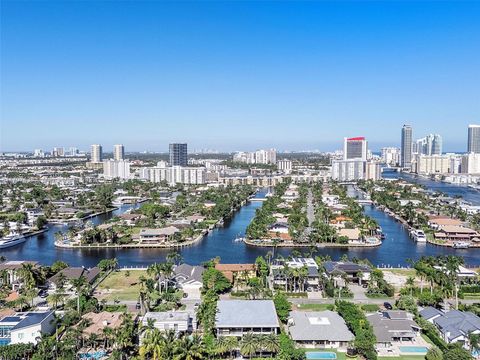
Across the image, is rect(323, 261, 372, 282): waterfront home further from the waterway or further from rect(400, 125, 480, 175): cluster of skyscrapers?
rect(400, 125, 480, 175): cluster of skyscrapers

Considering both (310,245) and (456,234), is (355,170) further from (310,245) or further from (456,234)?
(310,245)

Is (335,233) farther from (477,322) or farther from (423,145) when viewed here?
(423,145)

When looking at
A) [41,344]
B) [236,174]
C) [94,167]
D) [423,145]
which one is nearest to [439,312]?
[41,344]

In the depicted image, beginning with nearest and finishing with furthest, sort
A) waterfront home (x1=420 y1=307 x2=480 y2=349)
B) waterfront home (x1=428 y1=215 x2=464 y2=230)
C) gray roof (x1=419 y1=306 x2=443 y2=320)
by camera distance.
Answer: waterfront home (x1=420 y1=307 x2=480 y2=349)
gray roof (x1=419 y1=306 x2=443 y2=320)
waterfront home (x1=428 y1=215 x2=464 y2=230)

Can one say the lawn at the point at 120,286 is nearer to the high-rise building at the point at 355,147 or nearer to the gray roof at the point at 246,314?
the gray roof at the point at 246,314

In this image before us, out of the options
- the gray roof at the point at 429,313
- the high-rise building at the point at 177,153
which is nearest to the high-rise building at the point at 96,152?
the high-rise building at the point at 177,153

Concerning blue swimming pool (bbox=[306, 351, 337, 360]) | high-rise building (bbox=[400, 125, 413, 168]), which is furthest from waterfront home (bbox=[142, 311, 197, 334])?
high-rise building (bbox=[400, 125, 413, 168])
